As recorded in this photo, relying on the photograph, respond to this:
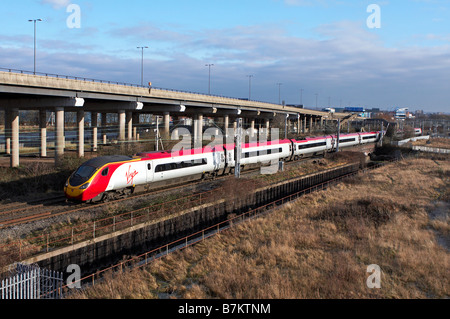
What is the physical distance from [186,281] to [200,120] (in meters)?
45.1

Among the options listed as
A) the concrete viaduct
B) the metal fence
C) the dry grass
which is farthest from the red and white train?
the concrete viaduct

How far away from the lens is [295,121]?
115 meters

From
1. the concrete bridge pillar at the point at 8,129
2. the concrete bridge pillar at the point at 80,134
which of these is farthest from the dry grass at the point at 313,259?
the concrete bridge pillar at the point at 8,129

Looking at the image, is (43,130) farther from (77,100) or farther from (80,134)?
(77,100)

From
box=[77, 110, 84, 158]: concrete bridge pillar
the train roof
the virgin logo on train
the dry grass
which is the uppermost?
box=[77, 110, 84, 158]: concrete bridge pillar

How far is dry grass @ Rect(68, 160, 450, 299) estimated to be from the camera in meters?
11.5

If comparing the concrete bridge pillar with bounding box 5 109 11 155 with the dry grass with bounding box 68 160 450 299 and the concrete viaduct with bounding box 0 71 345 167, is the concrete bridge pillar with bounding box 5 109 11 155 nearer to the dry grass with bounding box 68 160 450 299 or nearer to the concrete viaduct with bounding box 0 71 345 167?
the concrete viaduct with bounding box 0 71 345 167

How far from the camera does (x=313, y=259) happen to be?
14031mm

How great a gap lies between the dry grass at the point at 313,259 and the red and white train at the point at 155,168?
7024 millimetres

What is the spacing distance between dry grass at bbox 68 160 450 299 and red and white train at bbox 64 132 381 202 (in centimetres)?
702

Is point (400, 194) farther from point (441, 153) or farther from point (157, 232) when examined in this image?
point (441, 153)

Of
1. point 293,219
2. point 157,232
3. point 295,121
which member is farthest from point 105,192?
point 295,121
